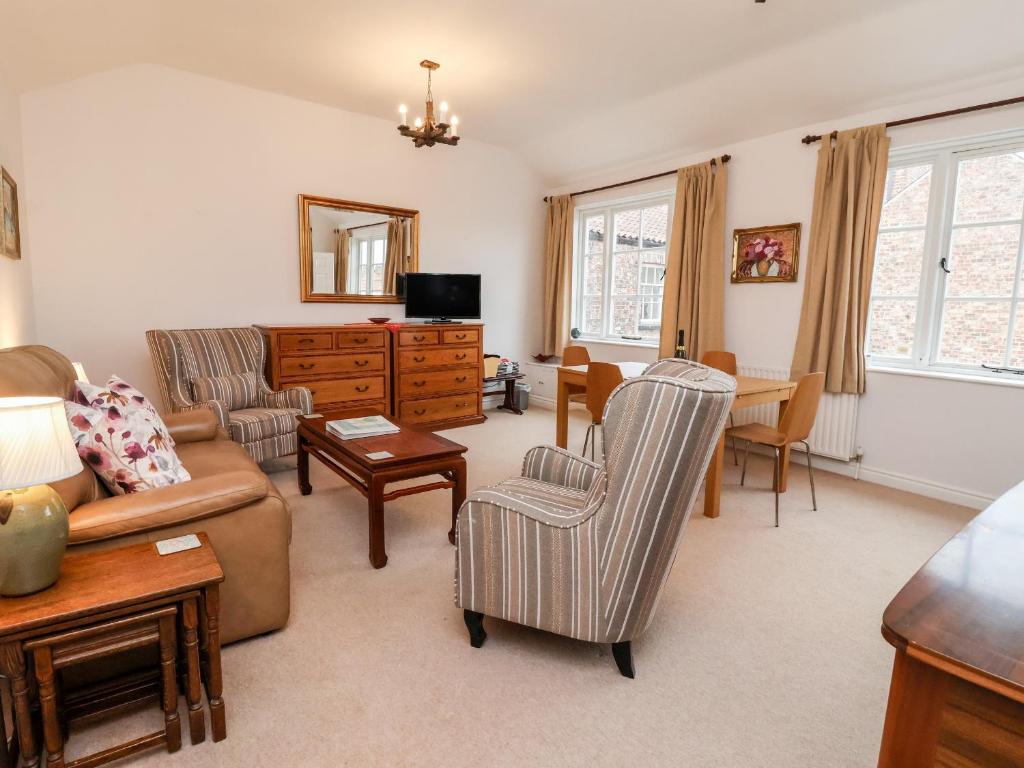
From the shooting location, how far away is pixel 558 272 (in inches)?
249

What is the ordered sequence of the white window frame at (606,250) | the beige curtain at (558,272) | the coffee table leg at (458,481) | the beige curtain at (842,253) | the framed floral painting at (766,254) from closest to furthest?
1. the coffee table leg at (458,481)
2. the beige curtain at (842,253)
3. the framed floral painting at (766,254)
4. the white window frame at (606,250)
5. the beige curtain at (558,272)

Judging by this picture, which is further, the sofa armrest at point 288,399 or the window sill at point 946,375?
the sofa armrest at point 288,399

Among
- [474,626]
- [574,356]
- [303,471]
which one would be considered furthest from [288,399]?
[474,626]

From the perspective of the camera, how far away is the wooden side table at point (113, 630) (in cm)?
128

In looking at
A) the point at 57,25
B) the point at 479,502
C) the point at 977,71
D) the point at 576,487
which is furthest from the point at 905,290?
the point at 57,25

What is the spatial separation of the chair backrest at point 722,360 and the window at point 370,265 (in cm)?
304

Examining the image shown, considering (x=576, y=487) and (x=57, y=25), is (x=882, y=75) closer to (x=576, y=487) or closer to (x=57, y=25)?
(x=576, y=487)

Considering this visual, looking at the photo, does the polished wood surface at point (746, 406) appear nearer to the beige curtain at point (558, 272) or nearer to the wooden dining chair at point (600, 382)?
the wooden dining chair at point (600, 382)

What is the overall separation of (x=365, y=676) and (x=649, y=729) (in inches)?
36.0

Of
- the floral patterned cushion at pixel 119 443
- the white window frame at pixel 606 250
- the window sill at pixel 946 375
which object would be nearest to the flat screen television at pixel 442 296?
the white window frame at pixel 606 250

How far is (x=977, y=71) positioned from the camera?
131 inches

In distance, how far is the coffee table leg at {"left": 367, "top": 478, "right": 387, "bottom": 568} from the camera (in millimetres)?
2512

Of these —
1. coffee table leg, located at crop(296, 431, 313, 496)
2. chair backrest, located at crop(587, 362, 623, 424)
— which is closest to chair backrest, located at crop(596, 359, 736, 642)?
chair backrest, located at crop(587, 362, 623, 424)

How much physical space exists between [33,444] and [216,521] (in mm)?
617
